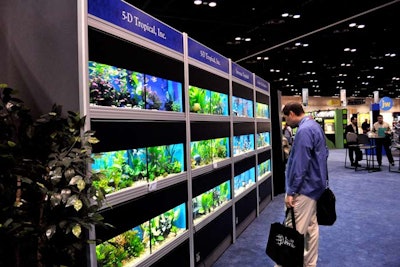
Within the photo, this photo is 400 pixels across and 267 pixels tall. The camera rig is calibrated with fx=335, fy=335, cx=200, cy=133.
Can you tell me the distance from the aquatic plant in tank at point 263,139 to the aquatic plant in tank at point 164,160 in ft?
11.0

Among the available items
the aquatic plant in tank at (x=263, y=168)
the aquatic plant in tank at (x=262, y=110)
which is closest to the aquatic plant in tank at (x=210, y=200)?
the aquatic plant in tank at (x=263, y=168)

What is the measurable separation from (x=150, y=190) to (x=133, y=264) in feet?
1.78

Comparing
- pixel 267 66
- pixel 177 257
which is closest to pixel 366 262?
pixel 177 257

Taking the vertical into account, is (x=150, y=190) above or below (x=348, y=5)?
below

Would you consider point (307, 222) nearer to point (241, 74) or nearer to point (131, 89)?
point (131, 89)

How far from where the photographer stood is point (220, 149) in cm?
436

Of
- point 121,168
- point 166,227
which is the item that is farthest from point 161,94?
point 166,227

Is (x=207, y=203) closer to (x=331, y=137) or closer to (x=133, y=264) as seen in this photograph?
(x=133, y=264)

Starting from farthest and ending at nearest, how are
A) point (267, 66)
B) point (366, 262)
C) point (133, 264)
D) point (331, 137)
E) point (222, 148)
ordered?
point (331, 137) → point (267, 66) → point (222, 148) → point (366, 262) → point (133, 264)

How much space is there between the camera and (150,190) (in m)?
2.58

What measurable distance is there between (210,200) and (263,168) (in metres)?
2.95

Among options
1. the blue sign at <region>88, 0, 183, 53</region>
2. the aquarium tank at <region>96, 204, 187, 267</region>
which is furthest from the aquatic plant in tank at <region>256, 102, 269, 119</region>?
the aquarium tank at <region>96, 204, 187, 267</region>

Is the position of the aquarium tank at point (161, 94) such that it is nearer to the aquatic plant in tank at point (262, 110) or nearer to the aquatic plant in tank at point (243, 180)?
the aquatic plant in tank at point (243, 180)

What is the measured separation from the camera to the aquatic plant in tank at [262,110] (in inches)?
254
